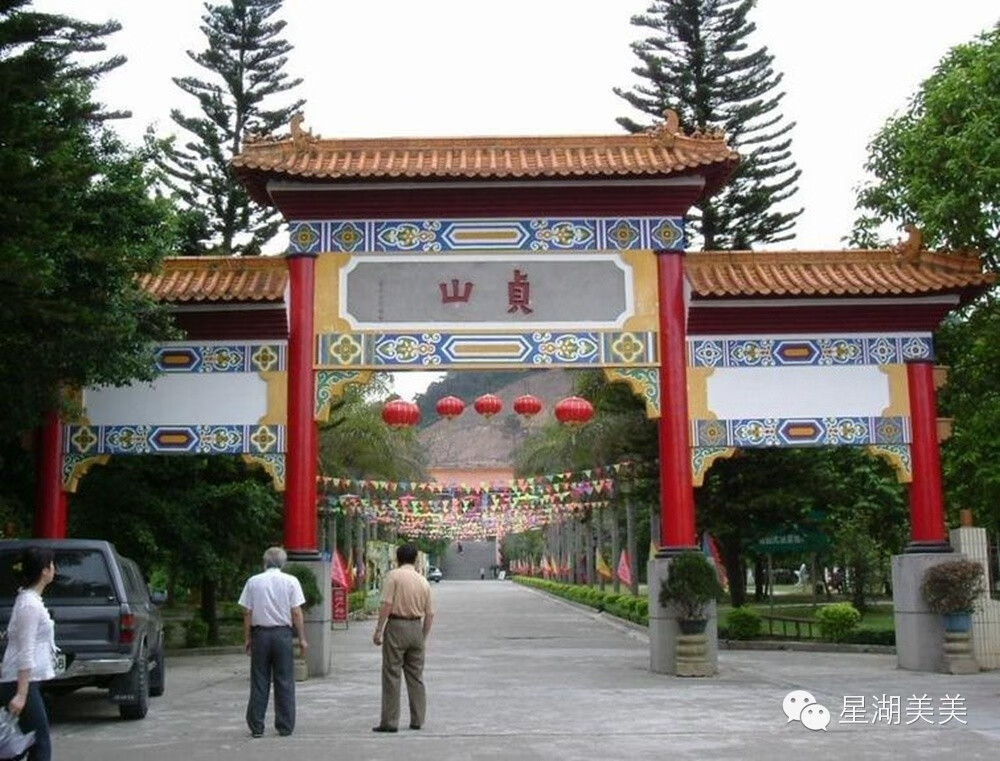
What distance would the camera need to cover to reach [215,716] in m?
10.3

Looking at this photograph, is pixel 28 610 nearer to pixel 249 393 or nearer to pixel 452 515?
pixel 249 393

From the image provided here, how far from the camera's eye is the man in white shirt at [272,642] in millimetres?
8898

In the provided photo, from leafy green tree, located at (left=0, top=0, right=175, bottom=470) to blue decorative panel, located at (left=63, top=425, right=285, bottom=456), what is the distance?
99 centimetres

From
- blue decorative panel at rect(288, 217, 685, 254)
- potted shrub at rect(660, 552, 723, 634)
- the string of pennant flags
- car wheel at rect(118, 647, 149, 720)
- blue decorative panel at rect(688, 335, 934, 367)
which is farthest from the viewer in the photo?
the string of pennant flags

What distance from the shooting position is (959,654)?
1321cm

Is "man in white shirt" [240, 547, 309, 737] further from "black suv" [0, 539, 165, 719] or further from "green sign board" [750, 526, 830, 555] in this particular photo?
"green sign board" [750, 526, 830, 555]

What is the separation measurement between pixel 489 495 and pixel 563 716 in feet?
72.4

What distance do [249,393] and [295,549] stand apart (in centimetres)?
194

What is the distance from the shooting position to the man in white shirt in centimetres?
890

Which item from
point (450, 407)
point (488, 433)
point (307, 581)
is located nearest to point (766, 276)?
point (450, 407)

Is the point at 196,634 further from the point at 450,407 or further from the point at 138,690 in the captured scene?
the point at 138,690

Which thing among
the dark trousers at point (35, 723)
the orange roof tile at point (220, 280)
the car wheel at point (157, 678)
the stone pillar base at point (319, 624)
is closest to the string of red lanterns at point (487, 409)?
the orange roof tile at point (220, 280)

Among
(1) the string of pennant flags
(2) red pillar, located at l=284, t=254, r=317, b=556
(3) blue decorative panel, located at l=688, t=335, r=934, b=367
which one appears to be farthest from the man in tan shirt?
(1) the string of pennant flags

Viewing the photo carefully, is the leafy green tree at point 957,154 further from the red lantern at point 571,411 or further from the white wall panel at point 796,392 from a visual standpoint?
the red lantern at point 571,411
